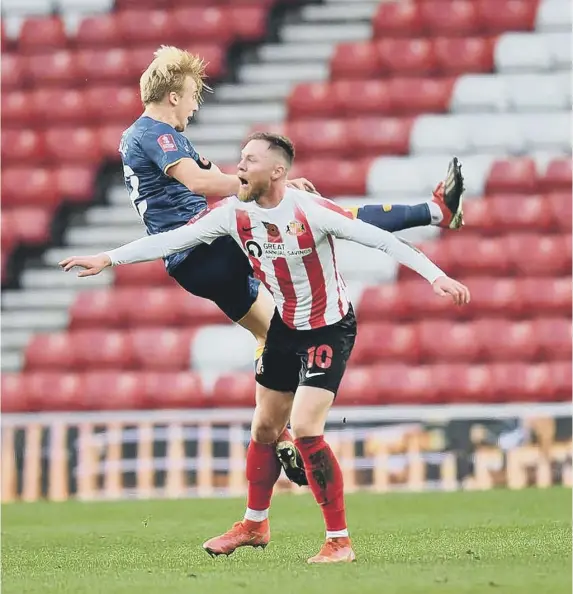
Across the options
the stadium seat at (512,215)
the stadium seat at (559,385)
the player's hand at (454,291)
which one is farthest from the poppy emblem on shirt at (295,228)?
the stadium seat at (512,215)

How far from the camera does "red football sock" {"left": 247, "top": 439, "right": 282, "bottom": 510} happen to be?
577cm

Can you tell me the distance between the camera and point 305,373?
5.36m

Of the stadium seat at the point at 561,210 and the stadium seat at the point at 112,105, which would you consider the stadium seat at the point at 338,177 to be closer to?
the stadium seat at the point at 561,210

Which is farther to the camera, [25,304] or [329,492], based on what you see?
[25,304]

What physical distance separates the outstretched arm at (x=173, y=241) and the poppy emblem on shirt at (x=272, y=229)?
18cm

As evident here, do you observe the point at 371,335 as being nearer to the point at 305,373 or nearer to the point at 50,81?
the point at 50,81

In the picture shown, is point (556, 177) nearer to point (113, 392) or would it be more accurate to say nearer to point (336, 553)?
point (113, 392)

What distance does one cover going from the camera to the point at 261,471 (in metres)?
5.77

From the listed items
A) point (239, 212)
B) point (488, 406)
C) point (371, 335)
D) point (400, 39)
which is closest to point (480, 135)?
point (400, 39)

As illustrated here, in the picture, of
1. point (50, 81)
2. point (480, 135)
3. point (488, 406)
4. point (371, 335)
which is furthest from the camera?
point (50, 81)

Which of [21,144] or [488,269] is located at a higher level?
[21,144]

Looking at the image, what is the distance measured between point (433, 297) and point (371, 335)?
66 cm

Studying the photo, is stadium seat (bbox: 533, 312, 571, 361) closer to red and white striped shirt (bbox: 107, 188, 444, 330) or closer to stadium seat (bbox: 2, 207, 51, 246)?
stadium seat (bbox: 2, 207, 51, 246)

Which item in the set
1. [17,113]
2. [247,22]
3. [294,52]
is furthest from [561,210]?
[17,113]
